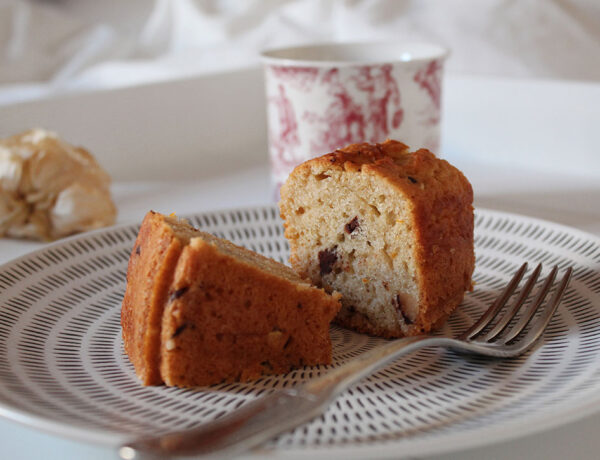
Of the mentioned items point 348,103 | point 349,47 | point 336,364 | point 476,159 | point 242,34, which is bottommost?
point 336,364

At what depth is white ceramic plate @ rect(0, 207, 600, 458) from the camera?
0.81 metres

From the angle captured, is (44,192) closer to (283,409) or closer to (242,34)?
(283,409)

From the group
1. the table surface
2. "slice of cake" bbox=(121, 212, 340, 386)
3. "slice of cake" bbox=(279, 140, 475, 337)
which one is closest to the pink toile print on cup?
the table surface

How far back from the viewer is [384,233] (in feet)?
3.99

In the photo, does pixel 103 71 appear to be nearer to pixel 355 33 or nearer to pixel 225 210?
pixel 355 33

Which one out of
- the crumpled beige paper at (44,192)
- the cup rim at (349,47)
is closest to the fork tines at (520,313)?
the cup rim at (349,47)

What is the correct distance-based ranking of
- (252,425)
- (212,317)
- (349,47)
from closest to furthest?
(252,425)
(212,317)
(349,47)

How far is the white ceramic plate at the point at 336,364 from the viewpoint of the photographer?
811 mm

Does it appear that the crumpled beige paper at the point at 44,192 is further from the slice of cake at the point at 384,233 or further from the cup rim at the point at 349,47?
the slice of cake at the point at 384,233

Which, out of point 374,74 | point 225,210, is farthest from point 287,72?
point 225,210

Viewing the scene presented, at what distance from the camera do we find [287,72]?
5.86 ft

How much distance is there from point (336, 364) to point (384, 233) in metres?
0.24

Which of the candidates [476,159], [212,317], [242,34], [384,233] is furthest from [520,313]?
[242,34]

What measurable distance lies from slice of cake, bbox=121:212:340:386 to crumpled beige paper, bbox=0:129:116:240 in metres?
0.74
